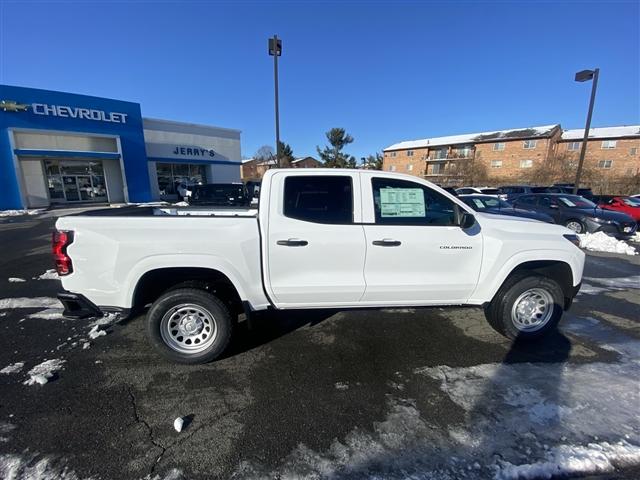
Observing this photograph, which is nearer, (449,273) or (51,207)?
(449,273)

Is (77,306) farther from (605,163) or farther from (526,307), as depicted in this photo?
(605,163)

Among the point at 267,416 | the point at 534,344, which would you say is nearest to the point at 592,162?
the point at 534,344

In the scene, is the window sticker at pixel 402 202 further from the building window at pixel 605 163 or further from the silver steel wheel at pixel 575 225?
the building window at pixel 605 163

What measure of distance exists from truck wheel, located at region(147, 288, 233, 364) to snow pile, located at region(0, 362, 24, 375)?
141cm

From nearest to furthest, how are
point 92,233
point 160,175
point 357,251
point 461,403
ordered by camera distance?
point 461,403, point 92,233, point 357,251, point 160,175

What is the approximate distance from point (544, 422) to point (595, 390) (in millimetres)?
853

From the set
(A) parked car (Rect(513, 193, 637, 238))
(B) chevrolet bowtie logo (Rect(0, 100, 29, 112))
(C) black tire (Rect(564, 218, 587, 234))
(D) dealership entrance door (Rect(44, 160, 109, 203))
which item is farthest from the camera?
(D) dealership entrance door (Rect(44, 160, 109, 203))

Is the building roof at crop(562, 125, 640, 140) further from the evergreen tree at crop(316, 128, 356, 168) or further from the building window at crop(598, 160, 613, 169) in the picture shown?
the evergreen tree at crop(316, 128, 356, 168)

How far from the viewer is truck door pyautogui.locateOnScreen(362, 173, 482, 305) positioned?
3.18 m

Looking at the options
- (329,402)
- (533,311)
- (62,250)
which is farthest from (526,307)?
(62,250)

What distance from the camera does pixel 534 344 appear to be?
11.8 ft

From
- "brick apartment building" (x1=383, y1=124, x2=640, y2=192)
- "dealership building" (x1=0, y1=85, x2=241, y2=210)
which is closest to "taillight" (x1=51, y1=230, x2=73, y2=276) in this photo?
"dealership building" (x1=0, y1=85, x2=241, y2=210)

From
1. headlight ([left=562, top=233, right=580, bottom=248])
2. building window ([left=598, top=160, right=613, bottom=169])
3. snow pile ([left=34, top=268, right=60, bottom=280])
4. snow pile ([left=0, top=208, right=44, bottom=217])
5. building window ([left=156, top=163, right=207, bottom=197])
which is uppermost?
building window ([left=598, top=160, right=613, bottom=169])

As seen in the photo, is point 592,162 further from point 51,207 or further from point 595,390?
point 51,207
